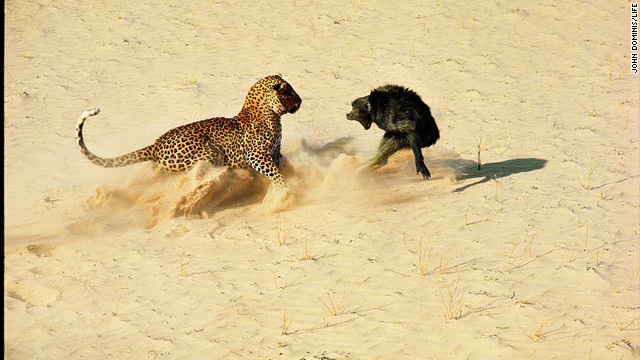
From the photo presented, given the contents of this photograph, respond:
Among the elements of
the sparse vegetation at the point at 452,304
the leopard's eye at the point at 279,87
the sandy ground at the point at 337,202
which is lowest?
the sparse vegetation at the point at 452,304

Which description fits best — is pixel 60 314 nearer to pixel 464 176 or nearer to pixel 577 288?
pixel 577 288

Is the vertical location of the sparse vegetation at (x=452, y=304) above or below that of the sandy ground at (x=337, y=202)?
below

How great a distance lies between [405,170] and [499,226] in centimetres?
187

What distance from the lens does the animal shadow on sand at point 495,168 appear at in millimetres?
9938

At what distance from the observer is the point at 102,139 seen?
12.2 metres

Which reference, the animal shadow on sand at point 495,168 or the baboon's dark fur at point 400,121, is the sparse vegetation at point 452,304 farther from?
the animal shadow on sand at point 495,168

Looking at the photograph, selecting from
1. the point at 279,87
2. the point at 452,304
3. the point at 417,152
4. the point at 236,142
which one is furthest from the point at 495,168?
the point at 452,304

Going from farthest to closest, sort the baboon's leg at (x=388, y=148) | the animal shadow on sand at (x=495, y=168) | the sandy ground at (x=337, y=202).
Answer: the animal shadow on sand at (x=495, y=168), the baboon's leg at (x=388, y=148), the sandy ground at (x=337, y=202)

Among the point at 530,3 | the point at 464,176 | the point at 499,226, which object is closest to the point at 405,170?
the point at 464,176

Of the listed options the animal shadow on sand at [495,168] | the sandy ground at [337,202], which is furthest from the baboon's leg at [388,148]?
the animal shadow on sand at [495,168]

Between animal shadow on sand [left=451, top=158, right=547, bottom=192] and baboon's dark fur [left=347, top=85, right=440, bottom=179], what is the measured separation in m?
0.71

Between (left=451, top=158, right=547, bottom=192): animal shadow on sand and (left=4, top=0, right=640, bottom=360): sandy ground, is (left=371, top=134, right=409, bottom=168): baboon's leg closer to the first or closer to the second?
(left=4, top=0, right=640, bottom=360): sandy ground

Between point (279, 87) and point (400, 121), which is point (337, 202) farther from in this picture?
point (279, 87)

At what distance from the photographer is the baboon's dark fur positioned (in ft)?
30.8
